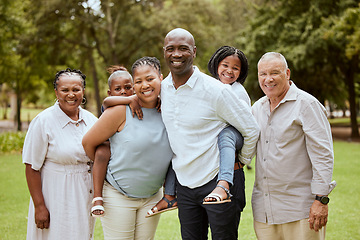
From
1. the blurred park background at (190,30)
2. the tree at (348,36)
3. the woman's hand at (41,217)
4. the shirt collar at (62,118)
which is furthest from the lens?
the blurred park background at (190,30)

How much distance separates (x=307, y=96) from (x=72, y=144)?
2.33 metres

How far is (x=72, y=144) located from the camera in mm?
3631

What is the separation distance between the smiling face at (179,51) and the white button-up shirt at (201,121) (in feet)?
0.40

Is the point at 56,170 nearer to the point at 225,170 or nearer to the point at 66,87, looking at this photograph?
the point at 66,87

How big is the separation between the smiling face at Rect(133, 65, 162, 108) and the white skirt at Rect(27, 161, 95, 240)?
1.05 meters

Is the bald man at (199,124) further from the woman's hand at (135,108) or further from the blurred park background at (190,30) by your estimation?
→ the blurred park background at (190,30)

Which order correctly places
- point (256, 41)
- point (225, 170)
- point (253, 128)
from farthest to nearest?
1. point (256, 41)
2. point (253, 128)
3. point (225, 170)

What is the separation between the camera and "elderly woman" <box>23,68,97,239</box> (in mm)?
3592

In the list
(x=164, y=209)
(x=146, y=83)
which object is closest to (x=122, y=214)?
(x=164, y=209)

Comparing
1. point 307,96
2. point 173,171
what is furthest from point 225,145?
point 307,96

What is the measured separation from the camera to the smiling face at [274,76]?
11.4 feet

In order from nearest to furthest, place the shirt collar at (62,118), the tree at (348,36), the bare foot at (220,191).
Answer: the bare foot at (220,191) → the shirt collar at (62,118) → the tree at (348,36)

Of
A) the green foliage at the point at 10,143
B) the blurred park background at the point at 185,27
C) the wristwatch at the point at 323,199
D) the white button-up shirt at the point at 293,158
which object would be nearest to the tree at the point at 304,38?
the blurred park background at the point at 185,27

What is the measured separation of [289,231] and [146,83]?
1.97 meters
